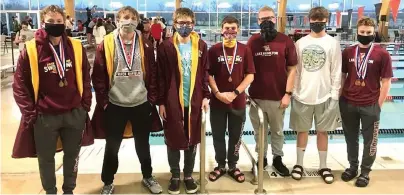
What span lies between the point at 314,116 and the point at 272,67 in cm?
54

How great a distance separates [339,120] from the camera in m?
3.08

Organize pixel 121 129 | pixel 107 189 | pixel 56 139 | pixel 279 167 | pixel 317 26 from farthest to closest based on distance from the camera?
pixel 279 167 → pixel 317 26 → pixel 107 189 → pixel 121 129 → pixel 56 139

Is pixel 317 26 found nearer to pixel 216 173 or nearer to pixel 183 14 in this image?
pixel 183 14

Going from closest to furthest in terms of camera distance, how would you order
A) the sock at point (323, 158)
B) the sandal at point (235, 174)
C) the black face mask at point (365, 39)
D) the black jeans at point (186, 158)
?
the black jeans at point (186, 158), the black face mask at point (365, 39), the sandal at point (235, 174), the sock at point (323, 158)

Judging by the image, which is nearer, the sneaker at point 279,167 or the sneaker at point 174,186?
the sneaker at point 174,186

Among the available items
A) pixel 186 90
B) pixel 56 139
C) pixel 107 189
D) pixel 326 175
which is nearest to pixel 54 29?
pixel 56 139

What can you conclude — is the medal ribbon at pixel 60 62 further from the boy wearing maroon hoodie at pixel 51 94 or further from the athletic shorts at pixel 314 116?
the athletic shorts at pixel 314 116

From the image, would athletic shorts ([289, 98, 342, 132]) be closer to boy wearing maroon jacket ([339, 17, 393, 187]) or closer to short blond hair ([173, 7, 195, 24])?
boy wearing maroon jacket ([339, 17, 393, 187])

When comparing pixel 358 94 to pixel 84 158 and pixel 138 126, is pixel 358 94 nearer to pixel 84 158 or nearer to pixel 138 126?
pixel 138 126

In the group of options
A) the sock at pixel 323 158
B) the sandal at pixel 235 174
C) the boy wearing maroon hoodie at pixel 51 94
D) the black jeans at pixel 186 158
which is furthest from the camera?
the sock at pixel 323 158

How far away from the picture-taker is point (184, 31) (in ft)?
8.38

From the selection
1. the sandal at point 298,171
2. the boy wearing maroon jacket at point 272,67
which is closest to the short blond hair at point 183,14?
the boy wearing maroon jacket at point 272,67

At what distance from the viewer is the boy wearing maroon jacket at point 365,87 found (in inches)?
109

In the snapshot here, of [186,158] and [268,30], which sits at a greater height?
[268,30]
